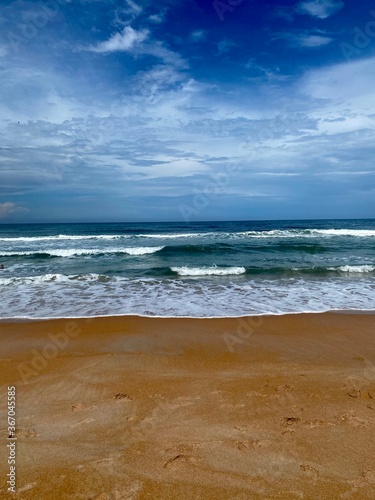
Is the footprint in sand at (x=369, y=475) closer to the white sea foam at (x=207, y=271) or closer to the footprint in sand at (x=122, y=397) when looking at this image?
the footprint in sand at (x=122, y=397)

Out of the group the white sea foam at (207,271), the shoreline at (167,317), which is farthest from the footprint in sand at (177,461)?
the white sea foam at (207,271)

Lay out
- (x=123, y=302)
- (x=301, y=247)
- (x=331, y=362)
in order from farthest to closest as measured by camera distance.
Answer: (x=301, y=247), (x=123, y=302), (x=331, y=362)

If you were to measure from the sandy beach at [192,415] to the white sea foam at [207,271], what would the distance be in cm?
764

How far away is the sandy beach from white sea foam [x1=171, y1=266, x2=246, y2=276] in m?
7.64

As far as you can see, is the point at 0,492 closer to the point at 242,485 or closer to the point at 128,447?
the point at 128,447

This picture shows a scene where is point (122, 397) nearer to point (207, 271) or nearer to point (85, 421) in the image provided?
point (85, 421)

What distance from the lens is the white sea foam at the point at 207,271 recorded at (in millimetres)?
14023

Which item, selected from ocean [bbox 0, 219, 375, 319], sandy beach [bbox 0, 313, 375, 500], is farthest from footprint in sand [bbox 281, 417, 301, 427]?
ocean [bbox 0, 219, 375, 319]

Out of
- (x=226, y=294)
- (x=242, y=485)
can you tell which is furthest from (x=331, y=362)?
(x=226, y=294)

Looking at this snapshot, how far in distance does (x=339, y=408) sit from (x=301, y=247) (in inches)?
806

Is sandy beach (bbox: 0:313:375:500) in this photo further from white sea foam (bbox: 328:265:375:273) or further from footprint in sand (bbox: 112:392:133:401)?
white sea foam (bbox: 328:265:375:273)

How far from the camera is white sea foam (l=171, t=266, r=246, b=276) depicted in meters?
14.0

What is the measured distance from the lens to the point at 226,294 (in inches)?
400

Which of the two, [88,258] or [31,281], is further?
[88,258]
